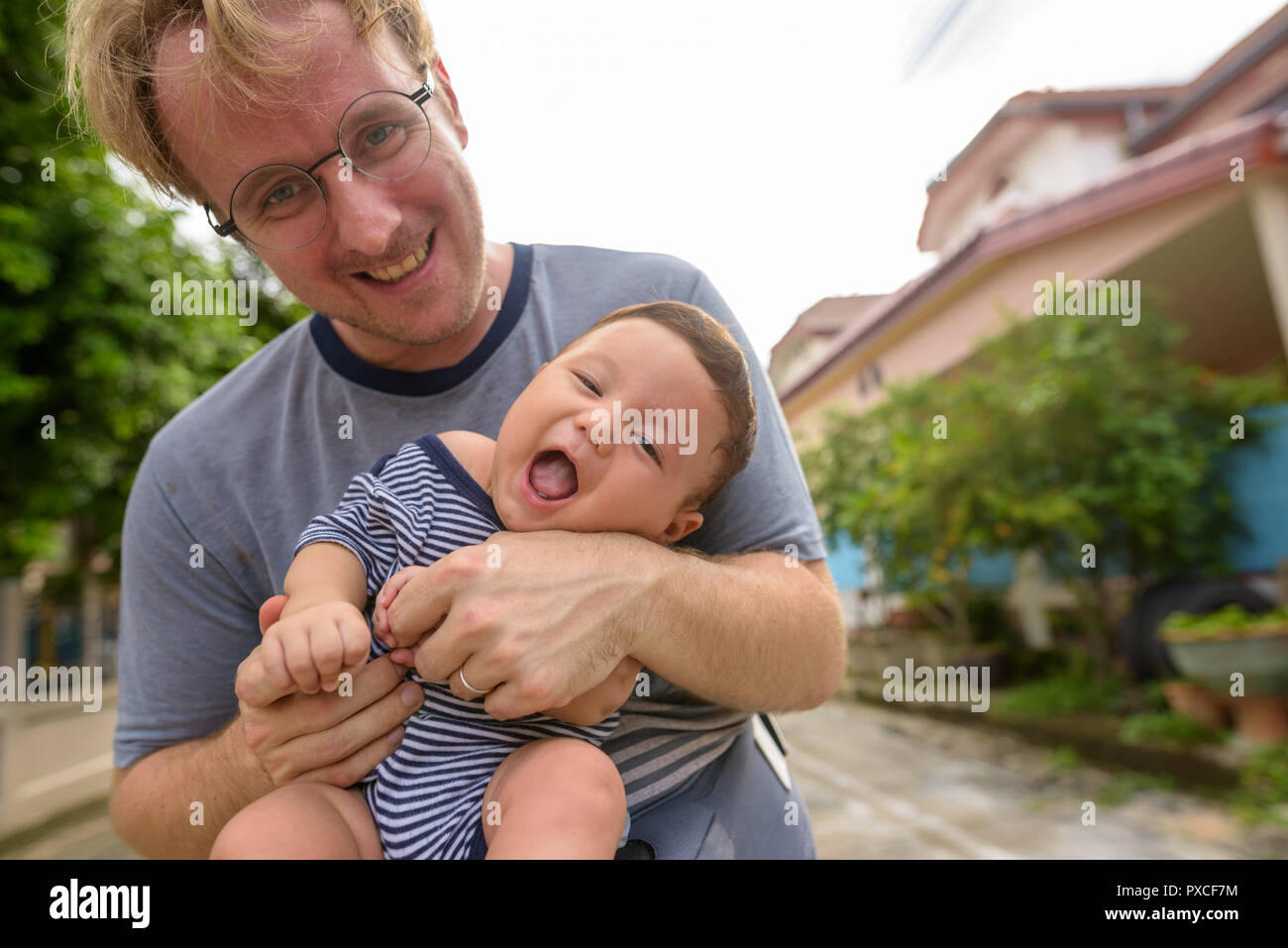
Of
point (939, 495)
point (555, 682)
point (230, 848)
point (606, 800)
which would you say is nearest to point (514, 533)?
point (555, 682)

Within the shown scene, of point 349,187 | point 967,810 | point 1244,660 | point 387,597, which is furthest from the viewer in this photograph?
point 967,810

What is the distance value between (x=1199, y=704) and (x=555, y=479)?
201 inches

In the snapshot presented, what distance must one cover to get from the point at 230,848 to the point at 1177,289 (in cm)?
675

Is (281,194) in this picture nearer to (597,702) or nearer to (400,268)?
(400,268)

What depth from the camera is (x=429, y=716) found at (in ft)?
3.62

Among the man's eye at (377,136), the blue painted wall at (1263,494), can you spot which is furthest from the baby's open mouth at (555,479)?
the blue painted wall at (1263,494)

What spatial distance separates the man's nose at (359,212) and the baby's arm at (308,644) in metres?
0.45

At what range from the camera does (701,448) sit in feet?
3.78

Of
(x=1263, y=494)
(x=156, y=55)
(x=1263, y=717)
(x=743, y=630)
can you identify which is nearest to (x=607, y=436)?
(x=743, y=630)

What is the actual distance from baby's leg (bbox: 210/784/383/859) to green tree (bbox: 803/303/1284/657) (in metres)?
4.72

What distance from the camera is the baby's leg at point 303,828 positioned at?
953 millimetres

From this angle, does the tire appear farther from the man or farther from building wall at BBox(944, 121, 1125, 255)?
the man

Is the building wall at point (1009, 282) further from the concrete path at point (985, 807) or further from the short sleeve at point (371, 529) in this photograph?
the short sleeve at point (371, 529)
